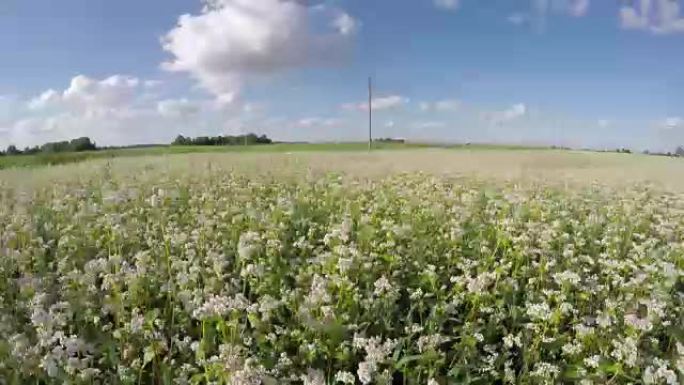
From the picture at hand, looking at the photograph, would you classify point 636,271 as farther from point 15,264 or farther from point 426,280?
point 15,264

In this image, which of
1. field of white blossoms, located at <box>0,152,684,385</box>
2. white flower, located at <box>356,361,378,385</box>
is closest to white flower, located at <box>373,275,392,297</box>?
field of white blossoms, located at <box>0,152,684,385</box>

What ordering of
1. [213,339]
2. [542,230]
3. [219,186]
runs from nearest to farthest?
[213,339] → [542,230] → [219,186]

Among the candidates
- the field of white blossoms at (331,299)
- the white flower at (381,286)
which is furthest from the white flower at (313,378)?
the white flower at (381,286)

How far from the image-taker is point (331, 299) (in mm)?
4066

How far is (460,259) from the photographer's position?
17.8 ft

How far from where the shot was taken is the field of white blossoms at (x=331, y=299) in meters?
3.49

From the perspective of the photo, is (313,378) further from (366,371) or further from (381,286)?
(381,286)

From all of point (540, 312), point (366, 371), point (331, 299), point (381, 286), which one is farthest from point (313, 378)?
point (540, 312)

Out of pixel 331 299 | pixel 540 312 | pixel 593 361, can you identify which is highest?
pixel 331 299

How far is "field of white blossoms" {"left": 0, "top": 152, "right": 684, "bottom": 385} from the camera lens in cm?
349

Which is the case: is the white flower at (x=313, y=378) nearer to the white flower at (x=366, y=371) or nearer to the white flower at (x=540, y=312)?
the white flower at (x=366, y=371)

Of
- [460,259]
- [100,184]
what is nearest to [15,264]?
[460,259]

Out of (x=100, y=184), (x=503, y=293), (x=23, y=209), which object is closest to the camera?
(x=503, y=293)

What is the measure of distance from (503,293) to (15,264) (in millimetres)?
4463
